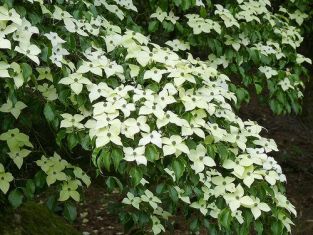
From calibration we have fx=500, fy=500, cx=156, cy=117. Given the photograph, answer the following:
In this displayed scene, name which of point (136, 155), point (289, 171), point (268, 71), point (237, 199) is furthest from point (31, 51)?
point (289, 171)

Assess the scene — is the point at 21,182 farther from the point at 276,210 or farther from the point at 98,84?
the point at 276,210

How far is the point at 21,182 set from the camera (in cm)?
268

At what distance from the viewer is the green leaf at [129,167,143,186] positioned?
6.62 ft

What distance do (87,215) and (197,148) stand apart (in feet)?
10.5

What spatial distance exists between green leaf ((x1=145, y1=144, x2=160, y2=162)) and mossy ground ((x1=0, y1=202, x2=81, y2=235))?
5.14 feet

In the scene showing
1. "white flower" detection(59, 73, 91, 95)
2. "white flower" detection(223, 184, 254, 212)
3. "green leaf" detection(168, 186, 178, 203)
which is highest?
"white flower" detection(59, 73, 91, 95)

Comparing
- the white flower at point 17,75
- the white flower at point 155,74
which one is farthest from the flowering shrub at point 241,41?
the white flower at point 17,75

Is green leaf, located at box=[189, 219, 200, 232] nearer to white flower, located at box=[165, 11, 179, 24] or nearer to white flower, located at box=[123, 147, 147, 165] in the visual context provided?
white flower, located at box=[123, 147, 147, 165]

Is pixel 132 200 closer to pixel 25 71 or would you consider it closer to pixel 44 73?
pixel 44 73

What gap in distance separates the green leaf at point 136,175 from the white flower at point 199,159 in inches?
10.4

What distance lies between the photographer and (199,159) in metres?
2.19

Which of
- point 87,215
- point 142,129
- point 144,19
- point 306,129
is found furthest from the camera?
point 306,129

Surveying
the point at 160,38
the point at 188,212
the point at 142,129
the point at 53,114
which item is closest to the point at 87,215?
the point at 160,38

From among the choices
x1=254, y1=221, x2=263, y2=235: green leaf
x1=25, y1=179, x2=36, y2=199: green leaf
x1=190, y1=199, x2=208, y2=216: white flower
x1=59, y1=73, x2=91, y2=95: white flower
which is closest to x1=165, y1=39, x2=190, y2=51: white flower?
x1=190, y1=199, x2=208, y2=216: white flower
